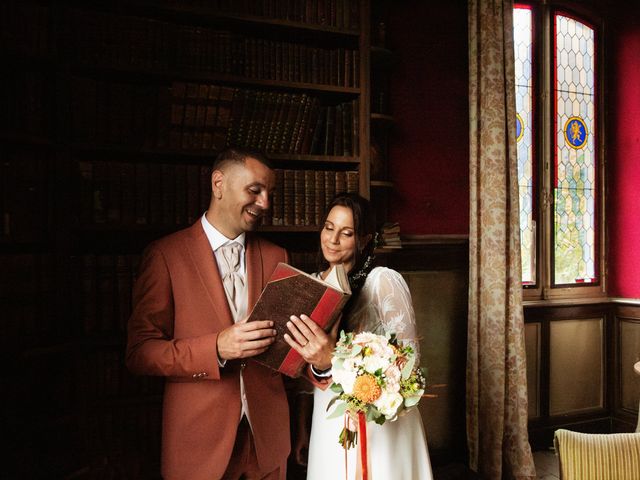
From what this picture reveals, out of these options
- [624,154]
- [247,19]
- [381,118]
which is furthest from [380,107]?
[624,154]

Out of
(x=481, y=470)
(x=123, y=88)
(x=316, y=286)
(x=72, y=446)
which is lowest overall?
(x=481, y=470)

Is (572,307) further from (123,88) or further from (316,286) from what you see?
(123,88)

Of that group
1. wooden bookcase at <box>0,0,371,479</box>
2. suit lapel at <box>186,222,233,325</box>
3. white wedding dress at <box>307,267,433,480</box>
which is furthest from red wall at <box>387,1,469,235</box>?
suit lapel at <box>186,222,233,325</box>

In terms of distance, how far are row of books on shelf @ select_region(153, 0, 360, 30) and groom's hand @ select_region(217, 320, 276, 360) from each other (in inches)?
57.1

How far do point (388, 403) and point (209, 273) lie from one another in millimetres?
683

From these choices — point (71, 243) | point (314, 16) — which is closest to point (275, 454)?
point (71, 243)

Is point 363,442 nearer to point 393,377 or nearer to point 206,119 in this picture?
point 393,377

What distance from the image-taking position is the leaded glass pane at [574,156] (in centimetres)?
340

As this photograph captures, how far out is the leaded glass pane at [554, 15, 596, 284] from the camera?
134 inches

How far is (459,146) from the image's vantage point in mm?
3023

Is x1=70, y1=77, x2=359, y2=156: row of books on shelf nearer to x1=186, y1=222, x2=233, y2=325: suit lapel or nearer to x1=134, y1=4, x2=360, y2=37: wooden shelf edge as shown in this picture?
x1=134, y1=4, x2=360, y2=37: wooden shelf edge

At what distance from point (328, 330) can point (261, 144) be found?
43.0 inches

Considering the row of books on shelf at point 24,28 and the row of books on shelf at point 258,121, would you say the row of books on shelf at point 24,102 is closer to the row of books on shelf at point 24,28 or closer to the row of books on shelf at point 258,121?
the row of books on shelf at point 24,28

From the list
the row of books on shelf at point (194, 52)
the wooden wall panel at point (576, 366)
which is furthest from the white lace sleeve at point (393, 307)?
the wooden wall panel at point (576, 366)
